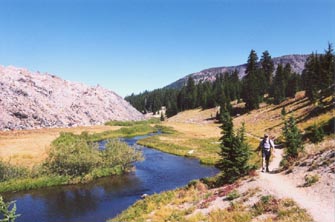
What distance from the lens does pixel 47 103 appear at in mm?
155250

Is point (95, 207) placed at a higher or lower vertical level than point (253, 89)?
lower

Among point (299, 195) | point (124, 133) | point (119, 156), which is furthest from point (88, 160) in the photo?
point (124, 133)

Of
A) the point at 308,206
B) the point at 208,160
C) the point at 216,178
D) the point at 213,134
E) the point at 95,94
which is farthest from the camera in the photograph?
the point at 95,94

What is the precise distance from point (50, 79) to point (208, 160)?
139 metres

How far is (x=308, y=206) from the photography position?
773 inches

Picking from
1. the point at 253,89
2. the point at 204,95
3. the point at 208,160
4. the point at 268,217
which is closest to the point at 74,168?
the point at 208,160

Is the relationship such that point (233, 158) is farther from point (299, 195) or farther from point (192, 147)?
point (192, 147)

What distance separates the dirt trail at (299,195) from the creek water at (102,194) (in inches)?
760

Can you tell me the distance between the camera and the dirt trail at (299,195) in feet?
59.6

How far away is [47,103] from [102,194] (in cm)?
11860

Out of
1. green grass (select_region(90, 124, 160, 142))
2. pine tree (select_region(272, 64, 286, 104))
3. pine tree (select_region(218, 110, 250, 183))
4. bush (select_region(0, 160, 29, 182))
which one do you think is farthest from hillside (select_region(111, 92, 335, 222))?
pine tree (select_region(272, 64, 286, 104))

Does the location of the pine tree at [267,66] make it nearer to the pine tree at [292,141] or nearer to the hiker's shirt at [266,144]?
the pine tree at [292,141]

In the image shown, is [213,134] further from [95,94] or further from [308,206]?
[95,94]

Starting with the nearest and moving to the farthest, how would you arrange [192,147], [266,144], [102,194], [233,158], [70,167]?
[266,144], [233,158], [102,194], [70,167], [192,147]
